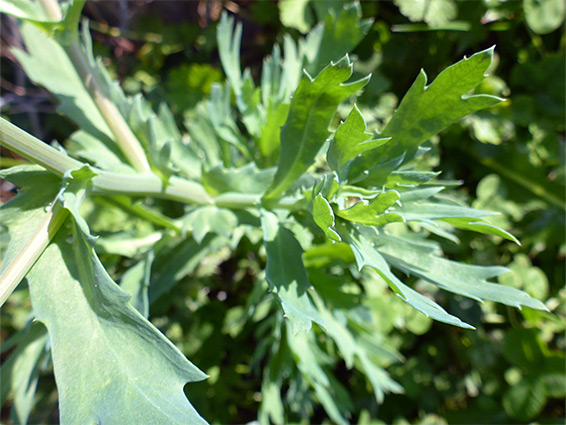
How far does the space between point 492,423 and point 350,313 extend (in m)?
1.04

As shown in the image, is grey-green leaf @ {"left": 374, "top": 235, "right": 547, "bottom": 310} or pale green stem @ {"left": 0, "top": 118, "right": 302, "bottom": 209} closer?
pale green stem @ {"left": 0, "top": 118, "right": 302, "bottom": 209}

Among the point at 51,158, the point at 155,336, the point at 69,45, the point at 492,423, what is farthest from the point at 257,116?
the point at 492,423

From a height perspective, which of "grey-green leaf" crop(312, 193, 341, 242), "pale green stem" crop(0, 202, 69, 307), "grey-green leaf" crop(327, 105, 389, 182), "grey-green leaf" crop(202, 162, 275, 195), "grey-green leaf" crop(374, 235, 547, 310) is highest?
"grey-green leaf" crop(327, 105, 389, 182)

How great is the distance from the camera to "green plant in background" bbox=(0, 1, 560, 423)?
88 cm

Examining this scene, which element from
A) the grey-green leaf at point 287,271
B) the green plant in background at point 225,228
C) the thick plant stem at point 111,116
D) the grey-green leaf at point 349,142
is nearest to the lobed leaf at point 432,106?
the green plant in background at point 225,228

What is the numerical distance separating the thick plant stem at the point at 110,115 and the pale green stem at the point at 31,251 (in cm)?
35

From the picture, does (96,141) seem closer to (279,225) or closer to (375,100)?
(279,225)

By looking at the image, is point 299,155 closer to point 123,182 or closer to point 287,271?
point 287,271

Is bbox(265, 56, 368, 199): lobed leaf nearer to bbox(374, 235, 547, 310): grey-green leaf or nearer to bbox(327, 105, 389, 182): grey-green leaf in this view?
bbox(327, 105, 389, 182): grey-green leaf

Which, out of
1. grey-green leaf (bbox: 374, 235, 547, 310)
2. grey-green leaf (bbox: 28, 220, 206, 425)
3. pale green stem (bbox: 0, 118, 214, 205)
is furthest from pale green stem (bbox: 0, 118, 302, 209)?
grey-green leaf (bbox: 374, 235, 547, 310)

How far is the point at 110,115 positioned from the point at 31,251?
536 mm

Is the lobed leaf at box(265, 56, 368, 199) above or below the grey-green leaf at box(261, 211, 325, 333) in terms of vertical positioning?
above

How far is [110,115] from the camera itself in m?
1.29

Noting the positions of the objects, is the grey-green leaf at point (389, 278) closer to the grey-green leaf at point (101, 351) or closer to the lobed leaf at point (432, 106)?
the lobed leaf at point (432, 106)
